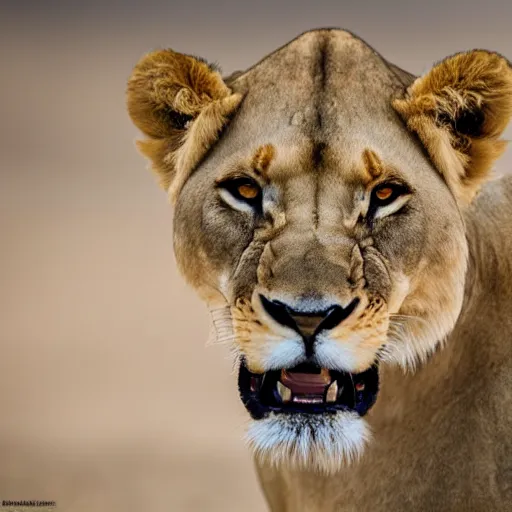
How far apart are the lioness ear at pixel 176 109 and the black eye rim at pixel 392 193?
577 mm

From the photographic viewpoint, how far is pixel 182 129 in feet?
14.1

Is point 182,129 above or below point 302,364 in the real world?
above

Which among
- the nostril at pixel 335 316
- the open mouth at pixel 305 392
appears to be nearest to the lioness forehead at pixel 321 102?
the nostril at pixel 335 316

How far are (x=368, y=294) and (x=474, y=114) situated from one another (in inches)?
29.6

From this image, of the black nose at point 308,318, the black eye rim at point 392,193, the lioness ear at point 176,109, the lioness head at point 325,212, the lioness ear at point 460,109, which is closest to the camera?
the black nose at point 308,318

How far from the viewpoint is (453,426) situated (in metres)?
4.03

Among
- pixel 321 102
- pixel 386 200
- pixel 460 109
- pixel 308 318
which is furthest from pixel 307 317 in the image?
pixel 460 109

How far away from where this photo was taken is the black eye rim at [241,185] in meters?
3.90

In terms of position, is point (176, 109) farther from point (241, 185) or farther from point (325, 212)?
point (325, 212)

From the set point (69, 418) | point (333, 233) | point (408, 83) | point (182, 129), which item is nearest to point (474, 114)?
point (408, 83)

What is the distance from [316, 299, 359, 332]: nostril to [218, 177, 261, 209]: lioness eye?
1.62ft

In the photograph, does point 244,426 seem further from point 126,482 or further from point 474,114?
point 126,482

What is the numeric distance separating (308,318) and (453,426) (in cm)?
78

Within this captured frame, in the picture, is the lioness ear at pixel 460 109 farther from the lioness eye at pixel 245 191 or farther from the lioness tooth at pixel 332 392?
the lioness tooth at pixel 332 392
